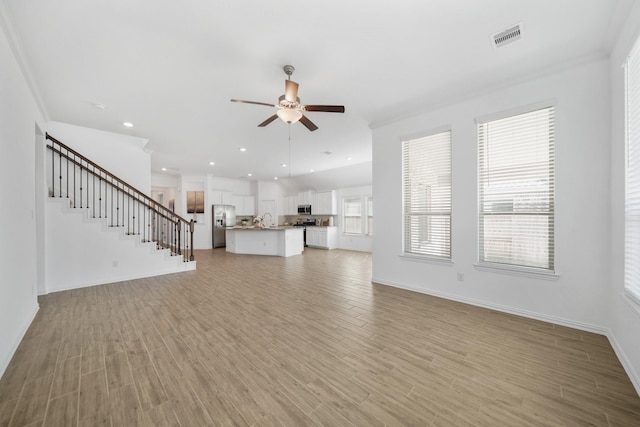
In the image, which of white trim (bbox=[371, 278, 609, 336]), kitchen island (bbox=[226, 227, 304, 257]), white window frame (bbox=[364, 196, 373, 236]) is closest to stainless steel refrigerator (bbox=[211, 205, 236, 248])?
kitchen island (bbox=[226, 227, 304, 257])

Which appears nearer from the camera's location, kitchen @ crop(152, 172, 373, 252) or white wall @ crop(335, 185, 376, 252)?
white wall @ crop(335, 185, 376, 252)

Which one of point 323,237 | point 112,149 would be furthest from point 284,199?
point 112,149

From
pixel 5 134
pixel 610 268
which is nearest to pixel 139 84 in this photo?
pixel 5 134

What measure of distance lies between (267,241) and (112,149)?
4.63m

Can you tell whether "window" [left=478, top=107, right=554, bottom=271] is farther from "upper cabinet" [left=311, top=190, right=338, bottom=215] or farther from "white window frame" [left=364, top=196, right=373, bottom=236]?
"upper cabinet" [left=311, top=190, right=338, bottom=215]

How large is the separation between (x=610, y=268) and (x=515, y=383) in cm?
189

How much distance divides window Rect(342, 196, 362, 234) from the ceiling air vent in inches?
282

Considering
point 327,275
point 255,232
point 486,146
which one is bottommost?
point 327,275

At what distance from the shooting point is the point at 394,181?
4.41 metres

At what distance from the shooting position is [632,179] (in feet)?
6.89

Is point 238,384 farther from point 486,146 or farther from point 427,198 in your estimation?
point 486,146

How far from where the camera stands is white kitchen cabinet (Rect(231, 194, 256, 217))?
10776 mm

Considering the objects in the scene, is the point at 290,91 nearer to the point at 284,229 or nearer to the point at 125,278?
the point at 125,278

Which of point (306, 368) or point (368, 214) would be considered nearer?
point (306, 368)
